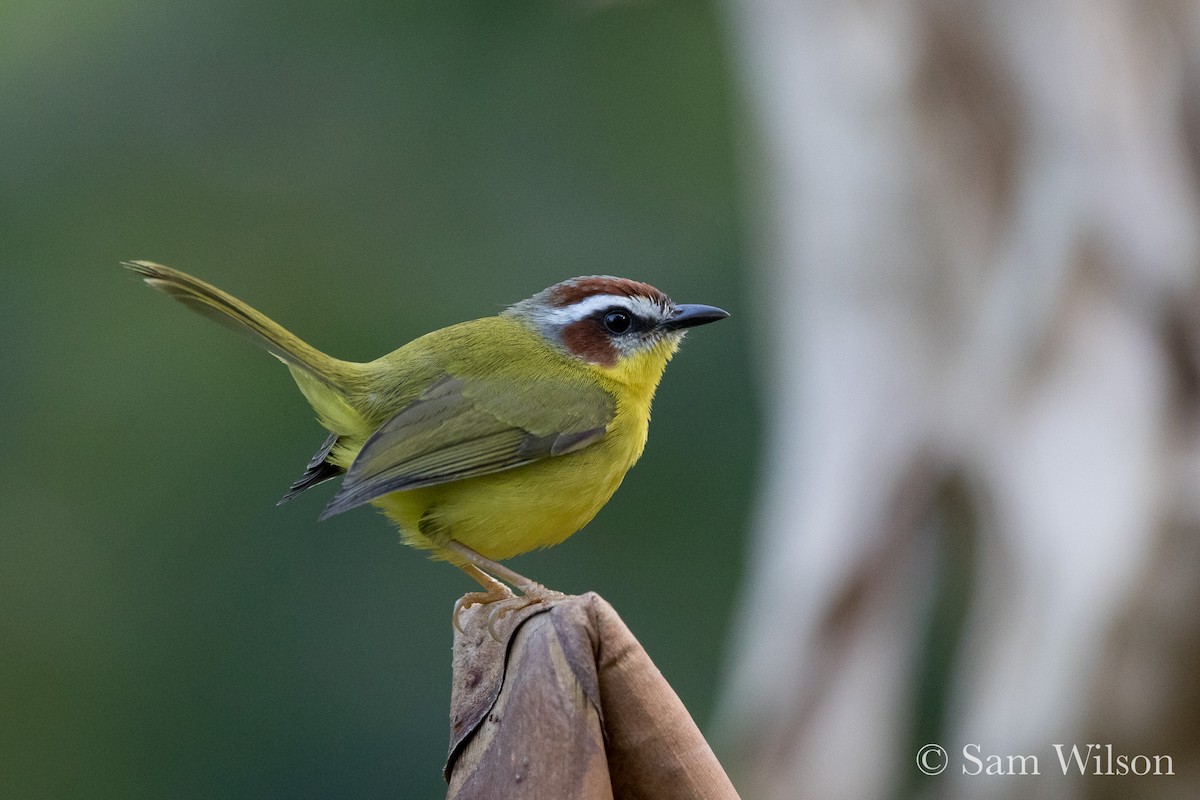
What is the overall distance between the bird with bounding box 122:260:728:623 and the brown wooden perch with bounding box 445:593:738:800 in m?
0.64

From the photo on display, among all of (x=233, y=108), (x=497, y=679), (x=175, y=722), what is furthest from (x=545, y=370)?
(x=233, y=108)

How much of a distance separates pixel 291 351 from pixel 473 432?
0.45 m

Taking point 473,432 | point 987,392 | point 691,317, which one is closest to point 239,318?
point 473,432

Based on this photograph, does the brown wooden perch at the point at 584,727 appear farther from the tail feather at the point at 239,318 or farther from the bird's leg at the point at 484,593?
the tail feather at the point at 239,318

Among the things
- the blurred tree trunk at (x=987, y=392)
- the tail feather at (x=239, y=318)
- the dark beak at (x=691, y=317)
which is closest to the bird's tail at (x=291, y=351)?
the tail feather at (x=239, y=318)

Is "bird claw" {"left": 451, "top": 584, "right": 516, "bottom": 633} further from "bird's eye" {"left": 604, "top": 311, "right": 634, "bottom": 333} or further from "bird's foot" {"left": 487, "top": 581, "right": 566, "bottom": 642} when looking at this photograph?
"bird's eye" {"left": 604, "top": 311, "right": 634, "bottom": 333}

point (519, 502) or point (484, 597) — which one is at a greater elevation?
point (519, 502)

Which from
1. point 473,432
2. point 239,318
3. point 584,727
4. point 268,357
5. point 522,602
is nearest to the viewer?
point 584,727

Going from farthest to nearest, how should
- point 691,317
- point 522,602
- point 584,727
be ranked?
point 691,317
point 522,602
point 584,727

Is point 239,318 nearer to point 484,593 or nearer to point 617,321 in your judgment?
point 484,593

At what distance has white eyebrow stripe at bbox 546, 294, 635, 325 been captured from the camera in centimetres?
311

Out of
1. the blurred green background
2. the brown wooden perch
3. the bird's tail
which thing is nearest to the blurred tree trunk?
the blurred green background

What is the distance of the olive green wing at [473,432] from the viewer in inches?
104

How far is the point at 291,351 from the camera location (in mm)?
2844
